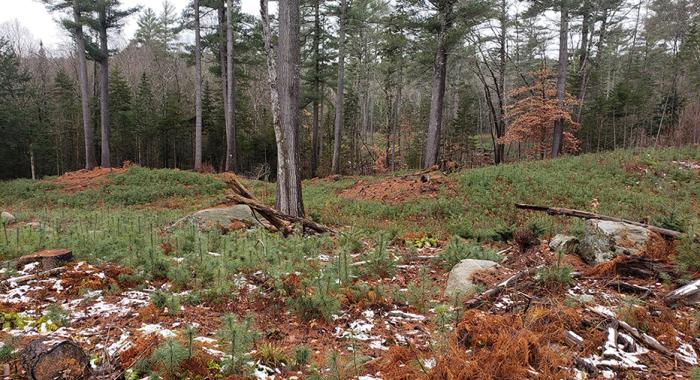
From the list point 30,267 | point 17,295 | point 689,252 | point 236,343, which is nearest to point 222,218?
point 30,267

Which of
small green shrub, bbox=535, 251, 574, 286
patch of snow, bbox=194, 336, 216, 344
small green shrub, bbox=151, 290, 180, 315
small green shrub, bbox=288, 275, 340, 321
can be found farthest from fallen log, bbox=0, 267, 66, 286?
small green shrub, bbox=535, 251, 574, 286

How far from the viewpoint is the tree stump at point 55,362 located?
249 cm

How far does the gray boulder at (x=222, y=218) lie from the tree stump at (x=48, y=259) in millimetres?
2523

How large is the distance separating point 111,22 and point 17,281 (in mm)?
22554

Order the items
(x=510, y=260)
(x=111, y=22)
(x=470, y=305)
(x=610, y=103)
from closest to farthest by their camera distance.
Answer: (x=470, y=305)
(x=510, y=260)
(x=111, y=22)
(x=610, y=103)

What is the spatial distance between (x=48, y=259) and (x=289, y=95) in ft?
16.6

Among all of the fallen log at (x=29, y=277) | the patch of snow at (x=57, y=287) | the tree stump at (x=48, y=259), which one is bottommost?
the patch of snow at (x=57, y=287)

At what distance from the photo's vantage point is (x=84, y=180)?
18625 mm

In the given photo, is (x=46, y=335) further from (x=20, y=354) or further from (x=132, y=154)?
(x=132, y=154)

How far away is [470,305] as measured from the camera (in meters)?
3.84

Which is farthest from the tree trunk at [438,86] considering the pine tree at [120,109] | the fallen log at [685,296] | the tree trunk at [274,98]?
the pine tree at [120,109]

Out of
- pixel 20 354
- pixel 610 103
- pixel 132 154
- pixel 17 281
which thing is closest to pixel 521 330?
pixel 20 354

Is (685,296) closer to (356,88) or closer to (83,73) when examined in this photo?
(83,73)

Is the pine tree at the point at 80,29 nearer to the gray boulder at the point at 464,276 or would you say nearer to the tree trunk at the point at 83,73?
the tree trunk at the point at 83,73
